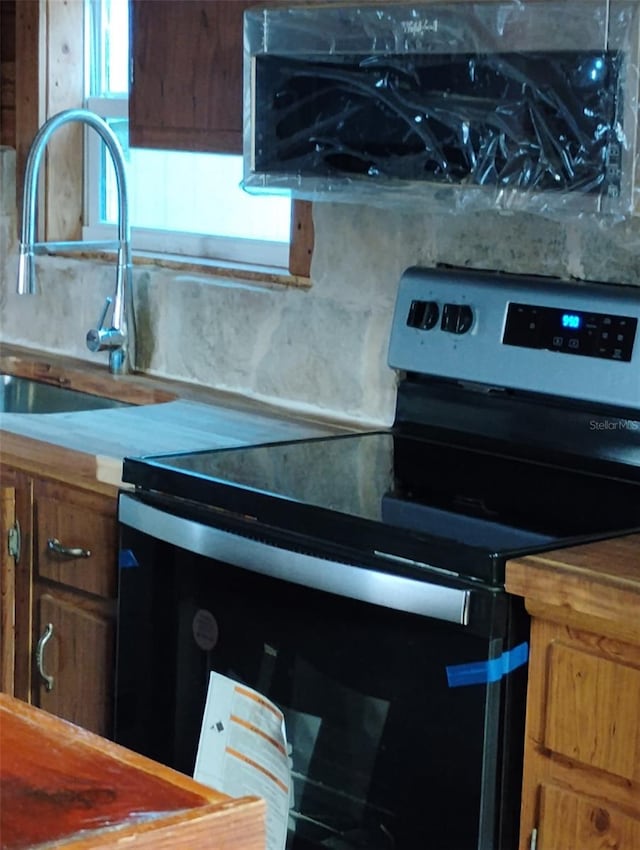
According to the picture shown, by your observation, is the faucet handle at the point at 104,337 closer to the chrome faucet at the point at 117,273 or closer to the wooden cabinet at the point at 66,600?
the chrome faucet at the point at 117,273

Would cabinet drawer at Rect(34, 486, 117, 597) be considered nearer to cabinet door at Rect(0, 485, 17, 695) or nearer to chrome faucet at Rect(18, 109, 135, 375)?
cabinet door at Rect(0, 485, 17, 695)

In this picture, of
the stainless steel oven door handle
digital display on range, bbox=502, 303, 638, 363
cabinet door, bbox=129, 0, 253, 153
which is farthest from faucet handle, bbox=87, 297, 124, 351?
digital display on range, bbox=502, 303, 638, 363

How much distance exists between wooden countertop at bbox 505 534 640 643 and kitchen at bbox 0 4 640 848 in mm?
539

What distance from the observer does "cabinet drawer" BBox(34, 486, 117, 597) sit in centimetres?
217

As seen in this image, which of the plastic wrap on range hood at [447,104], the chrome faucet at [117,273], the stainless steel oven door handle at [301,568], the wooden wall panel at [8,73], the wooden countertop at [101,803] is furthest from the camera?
the wooden wall panel at [8,73]

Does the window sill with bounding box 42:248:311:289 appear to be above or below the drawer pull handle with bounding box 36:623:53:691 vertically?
above

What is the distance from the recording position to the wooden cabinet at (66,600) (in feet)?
7.18

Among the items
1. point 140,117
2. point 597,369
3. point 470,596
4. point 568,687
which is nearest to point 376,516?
point 470,596

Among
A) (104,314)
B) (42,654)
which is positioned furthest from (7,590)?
(104,314)

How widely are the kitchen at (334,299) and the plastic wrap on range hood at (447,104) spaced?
0.13m

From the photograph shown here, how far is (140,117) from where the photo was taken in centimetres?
266

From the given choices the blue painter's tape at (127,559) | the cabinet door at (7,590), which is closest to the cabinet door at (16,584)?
the cabinet door at (7,590)

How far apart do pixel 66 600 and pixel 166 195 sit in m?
1.28

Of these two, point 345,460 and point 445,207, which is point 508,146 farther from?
point 345,460
